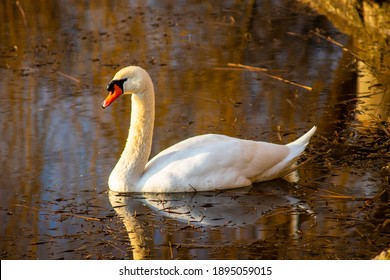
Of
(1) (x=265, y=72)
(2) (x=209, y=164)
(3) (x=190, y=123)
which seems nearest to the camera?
(2) (x=209, y=164)

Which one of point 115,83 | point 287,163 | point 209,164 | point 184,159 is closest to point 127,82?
point 115,83

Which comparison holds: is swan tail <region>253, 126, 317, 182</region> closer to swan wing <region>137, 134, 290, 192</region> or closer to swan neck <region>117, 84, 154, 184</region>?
swan wing <region>137, 134, 290, 192</region>

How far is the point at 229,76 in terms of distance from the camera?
37.6 feet

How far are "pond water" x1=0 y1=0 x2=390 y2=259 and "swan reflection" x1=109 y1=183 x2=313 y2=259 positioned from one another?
2 cm

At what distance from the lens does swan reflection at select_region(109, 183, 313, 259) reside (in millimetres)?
7164

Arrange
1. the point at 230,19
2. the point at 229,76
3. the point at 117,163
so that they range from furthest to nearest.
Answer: the point at 230,19 < the point at 229,76 < the point at 117,163

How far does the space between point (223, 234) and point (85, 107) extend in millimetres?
3675

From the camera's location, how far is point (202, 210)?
7.59m

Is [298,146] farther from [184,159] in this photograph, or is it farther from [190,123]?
[190,123]

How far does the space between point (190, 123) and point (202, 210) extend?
7.33 ft

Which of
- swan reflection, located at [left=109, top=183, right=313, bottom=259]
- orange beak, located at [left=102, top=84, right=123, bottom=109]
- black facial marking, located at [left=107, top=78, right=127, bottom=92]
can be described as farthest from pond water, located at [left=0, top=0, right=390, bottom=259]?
black facial marking, located at [left=107, top=78, right=127, bottom=92]

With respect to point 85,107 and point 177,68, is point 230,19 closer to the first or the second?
point 177,68
